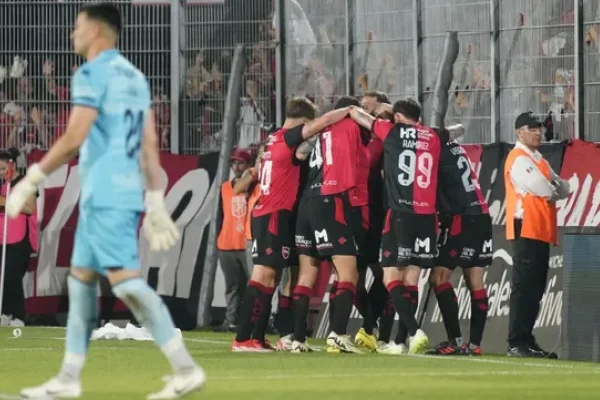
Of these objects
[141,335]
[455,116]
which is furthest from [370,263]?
[455,116]

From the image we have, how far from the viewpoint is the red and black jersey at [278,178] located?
14.2m

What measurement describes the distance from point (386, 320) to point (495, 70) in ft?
15.9

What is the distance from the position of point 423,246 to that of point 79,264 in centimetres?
568

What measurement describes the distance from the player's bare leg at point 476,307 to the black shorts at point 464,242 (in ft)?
0.34

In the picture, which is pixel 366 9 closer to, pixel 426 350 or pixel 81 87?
pixel 426 350

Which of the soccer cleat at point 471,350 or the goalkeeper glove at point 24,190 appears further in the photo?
the soccer cleat at point 471,350

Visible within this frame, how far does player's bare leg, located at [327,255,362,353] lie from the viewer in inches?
554

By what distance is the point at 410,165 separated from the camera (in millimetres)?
14117

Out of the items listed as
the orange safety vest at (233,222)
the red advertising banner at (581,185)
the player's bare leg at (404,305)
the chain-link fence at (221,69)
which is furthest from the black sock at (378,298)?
the chain-link fence at (221,69)

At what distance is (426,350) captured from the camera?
14.9m

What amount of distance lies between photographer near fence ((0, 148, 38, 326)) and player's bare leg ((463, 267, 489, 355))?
802cm

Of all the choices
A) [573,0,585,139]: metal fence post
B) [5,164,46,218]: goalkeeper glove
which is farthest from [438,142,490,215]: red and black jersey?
[5,164,46,218]: goalkeeper glove

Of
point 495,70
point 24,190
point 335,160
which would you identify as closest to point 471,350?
point 335,160

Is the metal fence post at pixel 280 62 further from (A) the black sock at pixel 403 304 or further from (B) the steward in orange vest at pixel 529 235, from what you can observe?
(A) the black sock at pixel 403 304
